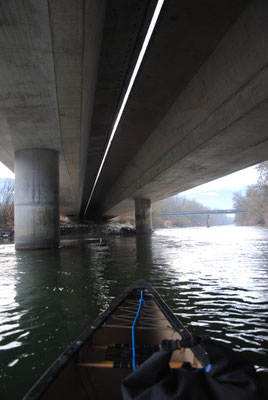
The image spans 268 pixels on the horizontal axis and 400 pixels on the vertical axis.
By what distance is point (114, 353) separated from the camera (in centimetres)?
277

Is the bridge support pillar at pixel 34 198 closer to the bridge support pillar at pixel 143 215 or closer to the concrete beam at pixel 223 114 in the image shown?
Answer: the concrete beam at pixel 223 114

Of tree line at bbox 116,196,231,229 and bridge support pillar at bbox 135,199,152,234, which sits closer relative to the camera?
bridge support pillar at bbox 135,199,152,234

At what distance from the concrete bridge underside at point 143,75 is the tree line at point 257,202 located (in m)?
39.4

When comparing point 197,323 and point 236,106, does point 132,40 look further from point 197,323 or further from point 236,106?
point 197,323

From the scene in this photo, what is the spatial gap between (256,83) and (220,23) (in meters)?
1.91

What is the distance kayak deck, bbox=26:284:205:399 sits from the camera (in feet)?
7.29

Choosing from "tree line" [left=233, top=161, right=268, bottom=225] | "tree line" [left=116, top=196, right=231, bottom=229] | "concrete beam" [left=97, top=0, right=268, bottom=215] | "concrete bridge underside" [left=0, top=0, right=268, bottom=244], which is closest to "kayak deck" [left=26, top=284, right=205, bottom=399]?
"concrete bridge underside" [left=0, top=0, right=268, bottom=244]

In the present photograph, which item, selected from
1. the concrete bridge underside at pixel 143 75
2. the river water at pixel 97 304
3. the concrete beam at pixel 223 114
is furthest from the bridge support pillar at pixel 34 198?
the river water at pixel 97 304

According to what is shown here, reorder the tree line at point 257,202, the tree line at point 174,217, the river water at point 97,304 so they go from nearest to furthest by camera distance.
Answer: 1. the river water at point 97,304
2. the tree line at point 257,202
3. the tree line at point 174,217

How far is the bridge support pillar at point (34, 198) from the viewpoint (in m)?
14.9

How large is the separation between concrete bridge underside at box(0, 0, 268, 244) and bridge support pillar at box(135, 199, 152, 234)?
63.2 ft

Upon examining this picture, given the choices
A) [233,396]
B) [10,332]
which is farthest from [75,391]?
[10,332]

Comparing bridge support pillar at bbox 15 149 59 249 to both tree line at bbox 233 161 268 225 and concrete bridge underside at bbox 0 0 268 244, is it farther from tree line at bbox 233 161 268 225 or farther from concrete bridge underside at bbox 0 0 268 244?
tree line at bbox 233 161 268 225

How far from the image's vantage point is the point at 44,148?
1501 centimetres
